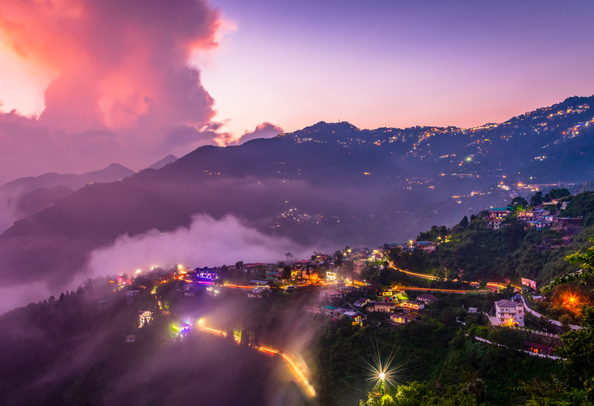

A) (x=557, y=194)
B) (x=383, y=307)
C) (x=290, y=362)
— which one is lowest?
(x=290, y=362)

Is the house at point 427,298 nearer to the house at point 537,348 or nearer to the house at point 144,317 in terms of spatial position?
the house at point 537,348

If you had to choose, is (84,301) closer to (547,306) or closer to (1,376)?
(1,376)

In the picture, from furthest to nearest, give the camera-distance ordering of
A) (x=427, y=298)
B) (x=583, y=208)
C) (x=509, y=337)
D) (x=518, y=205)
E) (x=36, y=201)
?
(x=36, y=201)
(x=518, y=205)
(x=583, y=208)
(x=427, y=298)
(x=509, y=337)

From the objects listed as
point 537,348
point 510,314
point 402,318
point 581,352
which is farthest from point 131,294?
point 581,352

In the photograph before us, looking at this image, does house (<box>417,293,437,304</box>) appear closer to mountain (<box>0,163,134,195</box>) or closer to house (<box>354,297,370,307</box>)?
house (<box>354,297,370,307</box>)

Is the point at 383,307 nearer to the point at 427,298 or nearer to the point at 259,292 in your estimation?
the point at 427,298

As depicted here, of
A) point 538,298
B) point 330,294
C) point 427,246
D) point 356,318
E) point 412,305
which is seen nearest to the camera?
point 538,298

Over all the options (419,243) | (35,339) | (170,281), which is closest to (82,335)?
(35,339)

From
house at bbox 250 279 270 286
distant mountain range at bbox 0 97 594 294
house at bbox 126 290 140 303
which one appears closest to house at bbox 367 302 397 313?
house at bbox 250 279 270 286
